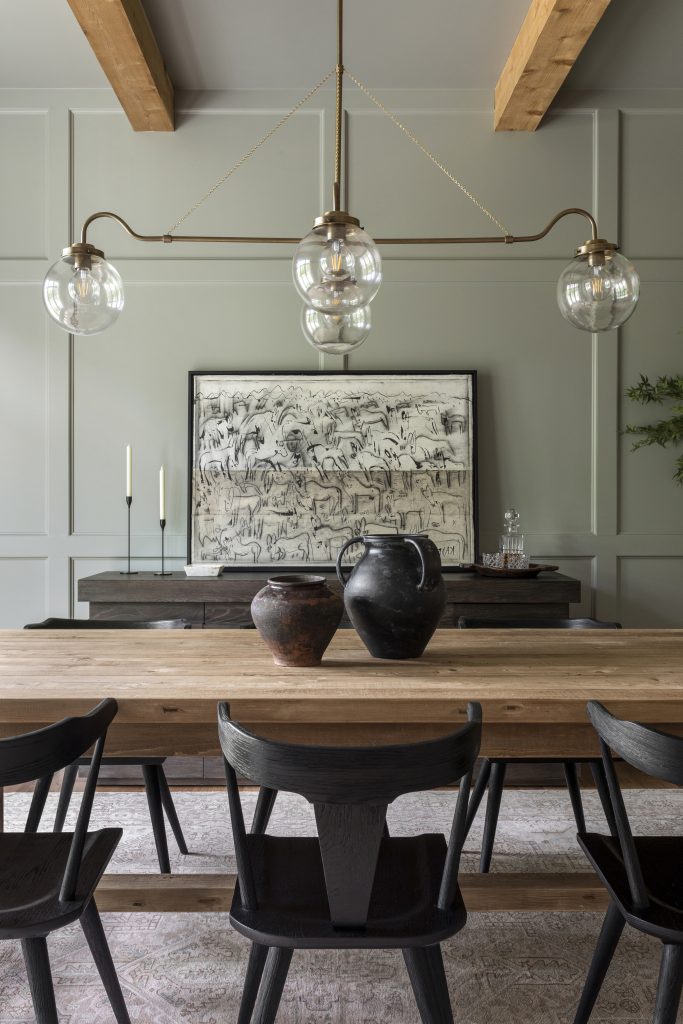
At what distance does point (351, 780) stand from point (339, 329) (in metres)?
1.33

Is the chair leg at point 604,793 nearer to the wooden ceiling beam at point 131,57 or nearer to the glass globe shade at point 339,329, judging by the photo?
the glass globe shade at point 339,329

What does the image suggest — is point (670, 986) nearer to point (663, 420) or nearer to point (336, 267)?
point (336, 267)

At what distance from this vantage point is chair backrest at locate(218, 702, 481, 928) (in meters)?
1.20

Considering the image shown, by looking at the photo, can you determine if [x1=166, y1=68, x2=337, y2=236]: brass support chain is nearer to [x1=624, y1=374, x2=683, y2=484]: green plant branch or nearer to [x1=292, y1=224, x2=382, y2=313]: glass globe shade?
[x1=624, y1=374, x2=683, y2=484]: green plant branch

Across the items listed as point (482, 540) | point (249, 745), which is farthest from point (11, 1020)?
point (482, 540)

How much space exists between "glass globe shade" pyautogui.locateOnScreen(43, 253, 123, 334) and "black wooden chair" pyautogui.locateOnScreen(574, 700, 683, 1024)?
1.62 m

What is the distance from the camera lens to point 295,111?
397cm

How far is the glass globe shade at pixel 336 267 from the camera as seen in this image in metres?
1.83

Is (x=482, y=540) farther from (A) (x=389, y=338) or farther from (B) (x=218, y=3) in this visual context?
(B) (x=218, y=3)

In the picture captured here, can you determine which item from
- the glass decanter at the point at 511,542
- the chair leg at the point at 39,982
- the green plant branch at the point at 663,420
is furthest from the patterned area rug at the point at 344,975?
the green plant branch at the point at 663,420

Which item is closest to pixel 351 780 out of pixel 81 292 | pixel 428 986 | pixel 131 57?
pixel 428 986

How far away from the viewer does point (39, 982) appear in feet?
4.57

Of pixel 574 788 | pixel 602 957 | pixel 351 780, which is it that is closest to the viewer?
pixel 351 780

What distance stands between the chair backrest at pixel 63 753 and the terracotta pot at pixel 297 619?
0.46 meters
